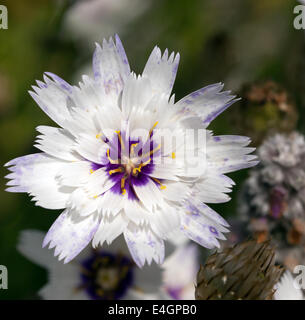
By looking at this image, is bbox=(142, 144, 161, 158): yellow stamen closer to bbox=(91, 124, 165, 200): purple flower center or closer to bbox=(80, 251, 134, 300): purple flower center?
bbox=(91, 124, 165, 200): purple flower center

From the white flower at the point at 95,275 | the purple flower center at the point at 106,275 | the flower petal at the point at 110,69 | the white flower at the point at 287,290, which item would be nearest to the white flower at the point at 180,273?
the white flower at the point at 95,275

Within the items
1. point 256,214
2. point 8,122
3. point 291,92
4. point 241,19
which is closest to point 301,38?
point 291,92

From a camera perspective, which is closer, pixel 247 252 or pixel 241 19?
pixel 247 252

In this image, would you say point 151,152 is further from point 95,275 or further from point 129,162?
point 95,275

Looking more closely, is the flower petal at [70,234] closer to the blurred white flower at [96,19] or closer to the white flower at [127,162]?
the white flower at [127,162]

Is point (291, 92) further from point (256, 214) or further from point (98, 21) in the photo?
point (98, 21)

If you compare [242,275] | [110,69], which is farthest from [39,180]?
[242,275]

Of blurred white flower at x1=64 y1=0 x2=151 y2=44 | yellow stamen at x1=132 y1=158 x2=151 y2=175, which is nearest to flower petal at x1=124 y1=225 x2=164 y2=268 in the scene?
yellow stamen at x1=132 y1=158 x2=151 y2=175
